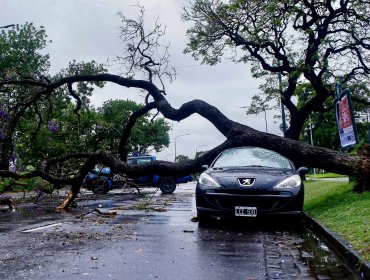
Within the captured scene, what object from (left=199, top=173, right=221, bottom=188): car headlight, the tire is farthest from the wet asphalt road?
the tire

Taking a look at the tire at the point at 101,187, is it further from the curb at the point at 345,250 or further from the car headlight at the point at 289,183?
the curb at the point at 345,250

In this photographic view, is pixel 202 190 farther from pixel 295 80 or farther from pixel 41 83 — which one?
pixel 295 80

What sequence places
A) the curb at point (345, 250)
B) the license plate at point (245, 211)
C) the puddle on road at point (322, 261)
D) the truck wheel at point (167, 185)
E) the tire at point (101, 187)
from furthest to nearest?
the truck wheel at point (167, 185), the tire at point (101, 187), the license plate at point (245, 211), the puddle on road at point (322, 261), the curb at point (345, 250)

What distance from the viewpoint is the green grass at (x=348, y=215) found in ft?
19.3

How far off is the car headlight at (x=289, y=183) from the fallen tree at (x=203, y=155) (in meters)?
2.39

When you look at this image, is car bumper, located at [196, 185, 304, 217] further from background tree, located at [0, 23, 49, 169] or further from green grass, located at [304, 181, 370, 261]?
background tree, located at [0, 23, 49, 169]

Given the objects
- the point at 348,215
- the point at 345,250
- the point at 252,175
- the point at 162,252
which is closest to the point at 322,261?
the point at 345,250

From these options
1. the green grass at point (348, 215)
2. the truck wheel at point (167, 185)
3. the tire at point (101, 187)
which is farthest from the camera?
the truck wheel at point (167, 185)

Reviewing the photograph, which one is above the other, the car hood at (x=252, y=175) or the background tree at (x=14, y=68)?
the background tree at (x=14, y=68)

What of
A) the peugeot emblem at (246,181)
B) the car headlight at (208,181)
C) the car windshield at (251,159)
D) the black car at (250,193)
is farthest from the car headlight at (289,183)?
the car headlight at (208,181)

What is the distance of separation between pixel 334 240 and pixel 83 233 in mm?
4268

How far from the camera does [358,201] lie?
30.3ft

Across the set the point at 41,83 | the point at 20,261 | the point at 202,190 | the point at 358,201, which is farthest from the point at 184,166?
the point at 20,261

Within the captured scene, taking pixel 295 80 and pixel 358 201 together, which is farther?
Answer: pixel 295 80
